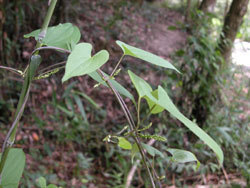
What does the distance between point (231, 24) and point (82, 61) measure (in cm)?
175

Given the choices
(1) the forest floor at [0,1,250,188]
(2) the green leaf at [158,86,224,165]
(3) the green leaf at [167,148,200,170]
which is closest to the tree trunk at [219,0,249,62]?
(1) the forest floor at [0,1,250,188]

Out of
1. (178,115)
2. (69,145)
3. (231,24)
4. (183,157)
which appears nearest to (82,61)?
(178,115)

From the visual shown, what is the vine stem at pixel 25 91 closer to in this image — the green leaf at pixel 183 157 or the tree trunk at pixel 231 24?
the green leaf at pixel 183 157

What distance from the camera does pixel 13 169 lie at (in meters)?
0.45

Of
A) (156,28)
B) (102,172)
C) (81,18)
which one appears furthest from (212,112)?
(156,28)

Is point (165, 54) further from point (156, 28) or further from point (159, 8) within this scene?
point (159, 8)

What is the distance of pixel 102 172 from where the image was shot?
200 cm

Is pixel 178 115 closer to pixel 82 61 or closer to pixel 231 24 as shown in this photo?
pixel 82 61

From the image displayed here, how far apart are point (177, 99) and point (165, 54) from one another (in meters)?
2.33

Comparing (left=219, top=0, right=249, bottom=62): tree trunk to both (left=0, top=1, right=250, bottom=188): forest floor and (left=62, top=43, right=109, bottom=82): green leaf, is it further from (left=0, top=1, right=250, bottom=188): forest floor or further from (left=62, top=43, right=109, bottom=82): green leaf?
(left=62, top=43, right=109, bottom=82): green leaf

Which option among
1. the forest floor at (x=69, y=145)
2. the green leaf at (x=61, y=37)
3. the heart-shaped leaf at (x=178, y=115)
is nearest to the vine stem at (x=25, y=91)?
the green leaf at (x=61, y=37)

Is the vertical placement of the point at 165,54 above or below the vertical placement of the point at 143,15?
below

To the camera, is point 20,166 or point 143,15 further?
point 143,15

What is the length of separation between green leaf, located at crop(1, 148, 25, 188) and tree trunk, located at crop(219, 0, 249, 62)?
1.59 meters
